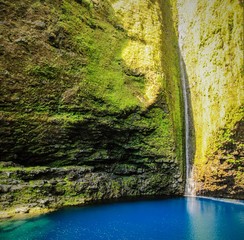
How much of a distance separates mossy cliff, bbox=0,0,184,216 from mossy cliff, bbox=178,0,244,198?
64.5 inches

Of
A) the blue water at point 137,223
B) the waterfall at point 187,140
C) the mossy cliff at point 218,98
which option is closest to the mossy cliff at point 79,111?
the waterfall at point 187,140

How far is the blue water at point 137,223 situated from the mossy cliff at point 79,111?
176 centimetres

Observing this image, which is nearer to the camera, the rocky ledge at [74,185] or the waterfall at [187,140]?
the rocky ledge at [74,185]

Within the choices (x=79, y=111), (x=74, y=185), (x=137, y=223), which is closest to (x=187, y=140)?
(x=79, y=111)

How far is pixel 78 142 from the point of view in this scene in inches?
607

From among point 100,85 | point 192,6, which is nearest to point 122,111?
point 100,85

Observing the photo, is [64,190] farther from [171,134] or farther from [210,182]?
[210,182]

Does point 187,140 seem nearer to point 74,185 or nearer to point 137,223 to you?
point 74,185

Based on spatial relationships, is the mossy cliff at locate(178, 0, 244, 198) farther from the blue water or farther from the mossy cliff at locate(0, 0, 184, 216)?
the blue water

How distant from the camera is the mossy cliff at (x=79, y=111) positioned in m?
13.8

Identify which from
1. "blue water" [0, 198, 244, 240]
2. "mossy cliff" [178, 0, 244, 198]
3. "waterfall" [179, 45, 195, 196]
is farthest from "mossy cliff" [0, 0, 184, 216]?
"blue water" [0, 198, 244, 240]

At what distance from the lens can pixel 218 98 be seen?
1612 cm

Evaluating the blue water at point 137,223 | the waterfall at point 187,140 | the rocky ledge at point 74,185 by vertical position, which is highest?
the waterfall at point 187,140

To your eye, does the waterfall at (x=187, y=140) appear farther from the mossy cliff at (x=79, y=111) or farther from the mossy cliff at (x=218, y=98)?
the mossy cliff at (x=79, y=111)
